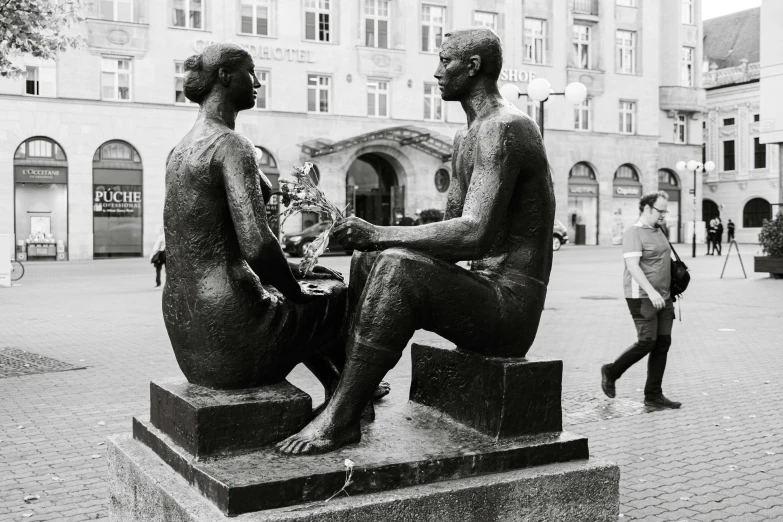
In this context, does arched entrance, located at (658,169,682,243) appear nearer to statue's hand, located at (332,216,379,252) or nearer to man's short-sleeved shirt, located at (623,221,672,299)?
man's short-sleeved shirt, located at (623,221,672,299)

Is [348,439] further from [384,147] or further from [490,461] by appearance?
[384,147]

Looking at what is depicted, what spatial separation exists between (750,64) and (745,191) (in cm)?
942

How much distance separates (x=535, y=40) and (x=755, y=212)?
81.8ft

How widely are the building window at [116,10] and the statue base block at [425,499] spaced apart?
110ft

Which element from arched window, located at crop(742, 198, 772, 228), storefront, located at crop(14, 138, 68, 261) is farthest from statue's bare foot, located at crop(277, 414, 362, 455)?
arched window, located at crop(742, 198, 772, 228)

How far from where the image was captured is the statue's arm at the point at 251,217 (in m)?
3.06

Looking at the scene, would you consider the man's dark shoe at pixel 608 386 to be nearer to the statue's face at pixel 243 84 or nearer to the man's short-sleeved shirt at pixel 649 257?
the man's short-sleeved shirt at pixel 649 257

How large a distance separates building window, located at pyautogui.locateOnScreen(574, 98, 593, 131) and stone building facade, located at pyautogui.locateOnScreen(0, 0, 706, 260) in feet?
0.30

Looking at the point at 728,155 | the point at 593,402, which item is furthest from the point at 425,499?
the point at 728,155

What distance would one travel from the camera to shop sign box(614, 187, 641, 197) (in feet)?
152

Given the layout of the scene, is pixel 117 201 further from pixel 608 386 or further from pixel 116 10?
pixel 608 386

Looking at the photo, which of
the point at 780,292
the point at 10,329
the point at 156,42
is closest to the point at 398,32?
the point at 156,42

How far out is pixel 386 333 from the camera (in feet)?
10.0

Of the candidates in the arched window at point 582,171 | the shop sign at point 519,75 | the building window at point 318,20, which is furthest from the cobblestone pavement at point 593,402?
the arched window at point 582,171
